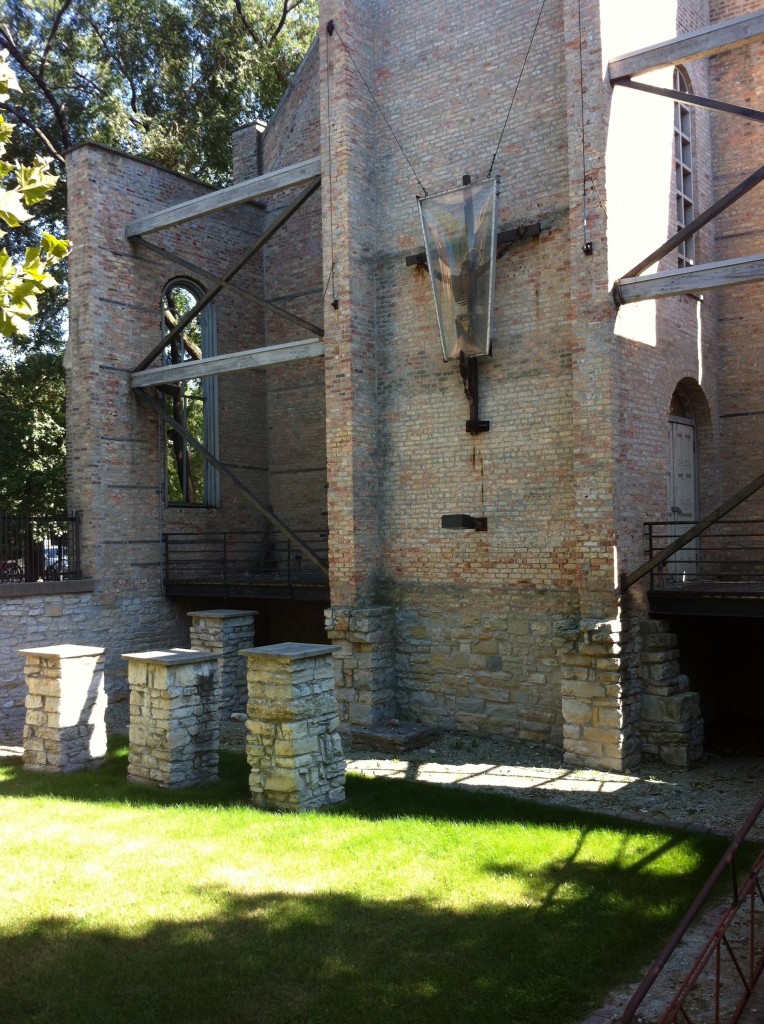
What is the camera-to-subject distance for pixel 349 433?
1200cm

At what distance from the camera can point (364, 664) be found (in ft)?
39.1

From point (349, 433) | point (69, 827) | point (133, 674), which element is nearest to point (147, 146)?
point (349, 433)

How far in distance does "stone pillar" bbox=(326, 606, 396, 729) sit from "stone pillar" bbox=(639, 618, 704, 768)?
11.6 feet

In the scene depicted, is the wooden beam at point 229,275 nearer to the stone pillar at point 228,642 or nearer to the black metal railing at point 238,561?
the black metal railing at point 238,561

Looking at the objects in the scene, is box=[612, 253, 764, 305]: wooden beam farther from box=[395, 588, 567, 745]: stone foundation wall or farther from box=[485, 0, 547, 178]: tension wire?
box=[395, 588, 567, 745]: stone foundation wall

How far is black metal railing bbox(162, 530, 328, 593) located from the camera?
14.2m

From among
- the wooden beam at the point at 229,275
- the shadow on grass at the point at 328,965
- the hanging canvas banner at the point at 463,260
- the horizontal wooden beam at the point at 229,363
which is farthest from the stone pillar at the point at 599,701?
the wooden beam at the point at 229,275

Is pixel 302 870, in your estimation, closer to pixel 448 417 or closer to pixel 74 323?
pixel 448 417

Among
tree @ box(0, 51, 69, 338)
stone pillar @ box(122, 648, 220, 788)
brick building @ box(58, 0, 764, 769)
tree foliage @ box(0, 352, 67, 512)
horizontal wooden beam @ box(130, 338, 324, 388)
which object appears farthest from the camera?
tree foliage @ box(0, 352, 67, 512)

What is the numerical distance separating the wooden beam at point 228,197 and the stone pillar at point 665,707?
803cm

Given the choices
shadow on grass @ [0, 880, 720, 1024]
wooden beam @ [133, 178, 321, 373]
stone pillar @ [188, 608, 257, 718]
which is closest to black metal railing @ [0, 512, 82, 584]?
stone pillar @ [188, 608, 257, 718]

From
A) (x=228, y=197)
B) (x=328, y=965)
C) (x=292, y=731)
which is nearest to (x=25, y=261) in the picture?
(x=328, y=965)

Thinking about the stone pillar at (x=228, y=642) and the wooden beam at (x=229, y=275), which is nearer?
the wooden beam at (x=229, y=275)

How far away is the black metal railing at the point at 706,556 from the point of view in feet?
34.6
